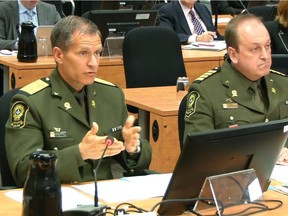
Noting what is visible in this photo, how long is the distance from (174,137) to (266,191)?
147cm

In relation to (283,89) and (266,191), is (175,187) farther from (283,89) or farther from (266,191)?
(283,89)

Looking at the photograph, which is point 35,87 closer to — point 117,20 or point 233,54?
point 233,54

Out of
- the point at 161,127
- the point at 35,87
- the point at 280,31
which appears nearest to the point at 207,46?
the point at 280,31

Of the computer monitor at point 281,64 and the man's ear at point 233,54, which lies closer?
the man's ear at point 233,54

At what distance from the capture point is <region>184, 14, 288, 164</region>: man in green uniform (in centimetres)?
337

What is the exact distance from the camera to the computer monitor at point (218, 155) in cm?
232

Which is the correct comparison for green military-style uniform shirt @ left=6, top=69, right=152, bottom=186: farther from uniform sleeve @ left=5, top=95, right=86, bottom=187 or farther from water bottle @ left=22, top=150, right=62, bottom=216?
water bottle @ left=22, top=150, right=62, bottom=216

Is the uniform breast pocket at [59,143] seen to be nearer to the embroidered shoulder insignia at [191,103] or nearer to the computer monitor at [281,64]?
the embroidered shoulder insignia at [191,103]

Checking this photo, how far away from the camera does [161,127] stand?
13.8 feet

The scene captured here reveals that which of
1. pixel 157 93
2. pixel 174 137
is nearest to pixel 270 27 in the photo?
pixel 157 93

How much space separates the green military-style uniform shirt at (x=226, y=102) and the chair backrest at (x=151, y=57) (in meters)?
1.83

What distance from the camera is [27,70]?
5383 millimetres

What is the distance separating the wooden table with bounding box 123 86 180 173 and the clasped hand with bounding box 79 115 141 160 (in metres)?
1.30

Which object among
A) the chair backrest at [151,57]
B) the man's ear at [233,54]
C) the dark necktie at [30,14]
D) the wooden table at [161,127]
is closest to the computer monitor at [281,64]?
the wooden table at [161,127]
